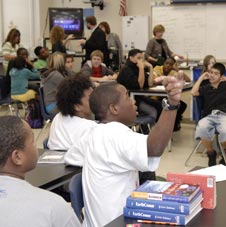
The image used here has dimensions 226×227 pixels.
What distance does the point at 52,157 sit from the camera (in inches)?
120

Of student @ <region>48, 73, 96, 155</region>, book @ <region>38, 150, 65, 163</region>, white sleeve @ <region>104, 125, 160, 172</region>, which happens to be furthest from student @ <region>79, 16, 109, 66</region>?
white sleeve @ <region>104, 125, 160, 172</region>

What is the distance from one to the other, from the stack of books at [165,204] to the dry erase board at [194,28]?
673 cm

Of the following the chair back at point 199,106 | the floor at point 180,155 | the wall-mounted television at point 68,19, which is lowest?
the floor at point 180,155

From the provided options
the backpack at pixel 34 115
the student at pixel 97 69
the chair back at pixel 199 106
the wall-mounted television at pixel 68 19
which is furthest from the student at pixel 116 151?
the wall-mounted television at pixel 68 19

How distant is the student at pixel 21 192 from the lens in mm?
1492

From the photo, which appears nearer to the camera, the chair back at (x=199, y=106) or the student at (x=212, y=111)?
A: the student at (x=212, y=111)

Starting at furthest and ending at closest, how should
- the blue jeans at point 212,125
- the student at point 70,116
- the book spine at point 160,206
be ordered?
the blue jeans at point 212,125
the student at point 70,116
the book spine at point 160,206

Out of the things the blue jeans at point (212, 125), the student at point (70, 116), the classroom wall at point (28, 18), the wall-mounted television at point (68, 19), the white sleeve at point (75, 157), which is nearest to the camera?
the white sleeve at point (75, 157)

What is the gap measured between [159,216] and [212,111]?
381cm

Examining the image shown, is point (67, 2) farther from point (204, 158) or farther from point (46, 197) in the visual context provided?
point (46, 197)

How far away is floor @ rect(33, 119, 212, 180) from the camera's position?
5.39 meters

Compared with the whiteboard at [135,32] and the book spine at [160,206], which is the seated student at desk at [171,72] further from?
the book spine at [160,206]

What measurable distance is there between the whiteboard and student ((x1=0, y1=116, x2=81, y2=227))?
7.82 m

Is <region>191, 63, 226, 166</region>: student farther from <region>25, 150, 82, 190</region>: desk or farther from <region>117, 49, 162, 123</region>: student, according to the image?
<region>25, 150, 82, 190</region>: desk
